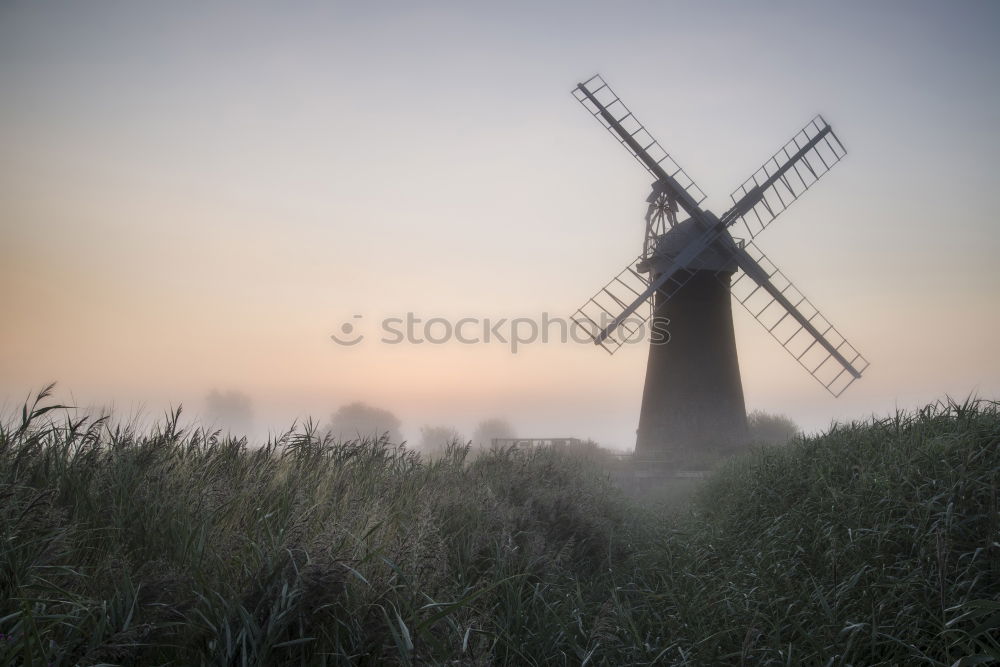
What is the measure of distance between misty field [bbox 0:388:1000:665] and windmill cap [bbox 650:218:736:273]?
12.6m

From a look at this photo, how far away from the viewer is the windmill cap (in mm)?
19000

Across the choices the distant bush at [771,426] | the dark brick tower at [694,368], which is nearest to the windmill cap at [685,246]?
the dark brick tower at [694,368]

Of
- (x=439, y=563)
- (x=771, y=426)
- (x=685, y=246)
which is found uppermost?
(x=685, y=246)

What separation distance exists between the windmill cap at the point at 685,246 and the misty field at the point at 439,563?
12.6 meters

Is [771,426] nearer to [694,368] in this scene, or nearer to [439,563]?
[694,368]

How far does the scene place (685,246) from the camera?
1902 cm

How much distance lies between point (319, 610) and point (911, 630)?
3.60m

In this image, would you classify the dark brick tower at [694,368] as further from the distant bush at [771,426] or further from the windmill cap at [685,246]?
the distant bush at [771,426]

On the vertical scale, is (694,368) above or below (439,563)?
above

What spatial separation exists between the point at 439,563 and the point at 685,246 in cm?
1703

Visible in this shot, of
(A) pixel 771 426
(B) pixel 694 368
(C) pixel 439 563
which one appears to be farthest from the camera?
(A) pixel 771 426

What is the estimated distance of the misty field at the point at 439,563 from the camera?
293 centimetres

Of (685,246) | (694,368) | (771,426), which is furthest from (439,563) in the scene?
(771,426)

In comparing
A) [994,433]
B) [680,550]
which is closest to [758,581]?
[680,550]
